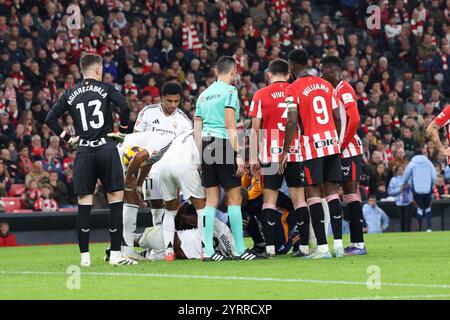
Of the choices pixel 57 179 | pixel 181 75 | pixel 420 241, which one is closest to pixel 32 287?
pixel 420 241

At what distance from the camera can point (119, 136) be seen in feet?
40.0

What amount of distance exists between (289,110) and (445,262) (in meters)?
2.45

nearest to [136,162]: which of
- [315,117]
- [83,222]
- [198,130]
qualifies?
[198,130]

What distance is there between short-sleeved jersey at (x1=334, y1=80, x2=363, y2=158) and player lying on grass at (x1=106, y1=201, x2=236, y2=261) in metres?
1.78

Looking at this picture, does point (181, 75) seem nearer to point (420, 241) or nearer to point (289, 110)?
point (420, 241)

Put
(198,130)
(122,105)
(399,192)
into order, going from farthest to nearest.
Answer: (399,192) < (198,130) < (122,105)

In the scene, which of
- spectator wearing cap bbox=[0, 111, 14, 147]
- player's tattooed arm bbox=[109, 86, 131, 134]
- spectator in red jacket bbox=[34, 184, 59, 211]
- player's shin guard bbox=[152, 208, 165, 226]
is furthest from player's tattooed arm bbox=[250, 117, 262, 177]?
spectator wearing cap bbox=[0, 111, 14, 147]

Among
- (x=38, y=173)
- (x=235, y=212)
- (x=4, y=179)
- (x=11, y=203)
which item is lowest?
(x=11, y=203)

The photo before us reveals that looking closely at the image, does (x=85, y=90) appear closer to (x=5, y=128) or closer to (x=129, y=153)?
(x=129, y=153)

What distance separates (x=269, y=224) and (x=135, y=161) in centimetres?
178

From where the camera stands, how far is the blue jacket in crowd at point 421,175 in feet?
78.1

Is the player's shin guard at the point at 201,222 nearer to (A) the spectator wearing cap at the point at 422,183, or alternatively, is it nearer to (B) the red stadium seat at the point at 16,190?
(B) the red stadium seat at the point at 16,190

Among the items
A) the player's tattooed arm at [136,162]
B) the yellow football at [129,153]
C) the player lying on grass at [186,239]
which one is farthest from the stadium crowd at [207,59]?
the player's tattooed arm at [136,162]

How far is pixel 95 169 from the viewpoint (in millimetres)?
12266
